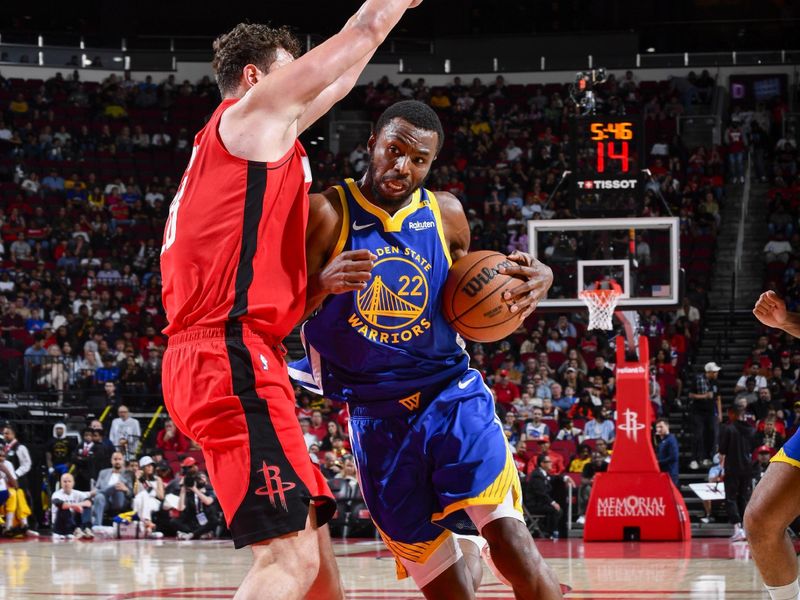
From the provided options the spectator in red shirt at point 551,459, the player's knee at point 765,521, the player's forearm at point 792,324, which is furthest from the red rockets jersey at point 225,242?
the spectator in red shirt at point 551,459

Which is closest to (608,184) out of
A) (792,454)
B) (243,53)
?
(792,454)

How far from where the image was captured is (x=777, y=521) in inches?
183

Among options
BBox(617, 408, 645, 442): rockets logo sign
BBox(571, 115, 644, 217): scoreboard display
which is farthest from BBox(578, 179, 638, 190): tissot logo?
BBox(617, 408, 645, 442): rockets logo sign

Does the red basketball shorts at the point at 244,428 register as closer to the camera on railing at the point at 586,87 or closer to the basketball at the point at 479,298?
the basketball at the point at 479,298

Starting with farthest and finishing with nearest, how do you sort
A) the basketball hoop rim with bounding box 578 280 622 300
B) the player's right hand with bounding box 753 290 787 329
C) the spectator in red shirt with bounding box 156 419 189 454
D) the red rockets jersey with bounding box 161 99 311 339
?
the spectator in red shirt with bounding box 156 419 189 454 < the basketball hoop rim with bounding box 578 280 622 300 < the player's right hand with bounding box 753 290 787 329 < the red rockets jersey with bounding box 161 99 311 339

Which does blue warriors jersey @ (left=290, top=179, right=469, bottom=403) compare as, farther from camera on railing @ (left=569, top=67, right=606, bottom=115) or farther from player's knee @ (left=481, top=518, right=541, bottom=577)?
camera on railing @ (left=569, top=67, right=606, bottom=115)

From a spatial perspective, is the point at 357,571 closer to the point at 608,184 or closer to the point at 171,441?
the point at 608,184

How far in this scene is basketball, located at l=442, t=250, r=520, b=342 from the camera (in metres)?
3.98

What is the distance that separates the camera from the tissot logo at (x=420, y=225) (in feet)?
13.5

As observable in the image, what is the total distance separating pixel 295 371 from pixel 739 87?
784 inches

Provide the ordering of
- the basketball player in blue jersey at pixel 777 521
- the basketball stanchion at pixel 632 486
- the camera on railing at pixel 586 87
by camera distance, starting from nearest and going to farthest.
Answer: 1. the basketball player in blue jersey at pixel 777 521
2. the basketball stanchion at pixel 632 486
3. the camera on railing at pixel 586 87

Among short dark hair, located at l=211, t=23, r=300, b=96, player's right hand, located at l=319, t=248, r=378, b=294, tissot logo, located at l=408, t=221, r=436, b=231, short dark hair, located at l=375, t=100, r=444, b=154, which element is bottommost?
player's right hand, located at l=319, t=248, r=378, b=294

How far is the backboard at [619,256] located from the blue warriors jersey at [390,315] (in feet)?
24.7

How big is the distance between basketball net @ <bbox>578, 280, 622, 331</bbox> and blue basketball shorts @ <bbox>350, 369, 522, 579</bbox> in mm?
7513
